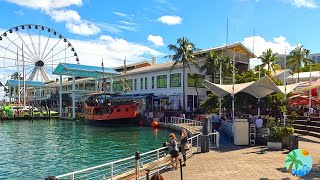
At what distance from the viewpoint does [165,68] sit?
55125 millimetres

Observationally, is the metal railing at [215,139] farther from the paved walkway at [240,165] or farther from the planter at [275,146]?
the planter at [275,146]

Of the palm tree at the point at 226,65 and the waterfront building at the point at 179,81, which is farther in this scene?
the waterfront building at the point at 179,81

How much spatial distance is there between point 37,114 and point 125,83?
21465 mm

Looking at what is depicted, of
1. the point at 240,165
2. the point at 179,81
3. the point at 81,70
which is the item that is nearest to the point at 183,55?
the point at 179,81

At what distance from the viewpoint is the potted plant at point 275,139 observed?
1834 cm

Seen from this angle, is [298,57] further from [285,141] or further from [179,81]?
[285,141]

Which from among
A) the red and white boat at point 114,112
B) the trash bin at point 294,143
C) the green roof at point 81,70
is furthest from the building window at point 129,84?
the trash bin at point 294,143

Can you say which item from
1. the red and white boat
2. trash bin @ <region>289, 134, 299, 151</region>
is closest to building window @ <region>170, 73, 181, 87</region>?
the red and white boat

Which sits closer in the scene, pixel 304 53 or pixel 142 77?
pixel 142 77

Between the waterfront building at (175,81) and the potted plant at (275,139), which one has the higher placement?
the waterfront building at (175,81)

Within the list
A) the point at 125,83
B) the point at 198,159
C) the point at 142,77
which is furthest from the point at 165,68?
the point at 198,159

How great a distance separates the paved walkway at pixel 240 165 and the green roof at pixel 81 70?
48.3 m

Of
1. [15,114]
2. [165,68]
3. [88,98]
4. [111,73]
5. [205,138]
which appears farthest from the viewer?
[15,114]

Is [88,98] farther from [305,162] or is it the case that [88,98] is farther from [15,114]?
[305,162]
